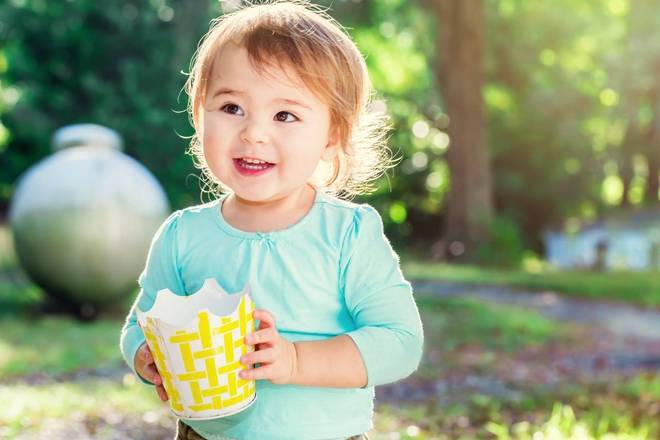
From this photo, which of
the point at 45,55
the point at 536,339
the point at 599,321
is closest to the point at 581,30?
the point at 45,55

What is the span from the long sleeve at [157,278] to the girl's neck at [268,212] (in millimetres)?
145

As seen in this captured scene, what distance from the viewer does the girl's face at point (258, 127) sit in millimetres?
2238

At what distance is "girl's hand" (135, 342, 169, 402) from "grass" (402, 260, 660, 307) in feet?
34.5

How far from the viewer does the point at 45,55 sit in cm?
1898

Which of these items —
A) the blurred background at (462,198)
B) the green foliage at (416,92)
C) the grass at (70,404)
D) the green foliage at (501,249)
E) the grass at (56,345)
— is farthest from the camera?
the green foliage at (416,92)

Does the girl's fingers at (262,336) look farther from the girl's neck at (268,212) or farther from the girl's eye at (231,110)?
the girl's eye at (231,110)

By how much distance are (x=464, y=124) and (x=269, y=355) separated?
615 inches

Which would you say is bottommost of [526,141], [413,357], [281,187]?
[526,141]

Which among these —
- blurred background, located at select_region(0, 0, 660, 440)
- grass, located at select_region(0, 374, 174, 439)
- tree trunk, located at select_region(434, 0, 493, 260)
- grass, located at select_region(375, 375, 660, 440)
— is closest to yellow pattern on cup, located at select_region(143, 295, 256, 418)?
blurred background, located at select_region(0, 0, 660, 440)

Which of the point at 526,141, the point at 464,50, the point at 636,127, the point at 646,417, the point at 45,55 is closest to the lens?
the point at 646,417

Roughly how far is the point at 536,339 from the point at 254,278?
23.5 feet

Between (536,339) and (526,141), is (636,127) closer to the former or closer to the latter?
(526,141)

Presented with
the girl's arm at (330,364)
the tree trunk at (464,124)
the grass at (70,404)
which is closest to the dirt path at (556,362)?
the grass at (70,404)

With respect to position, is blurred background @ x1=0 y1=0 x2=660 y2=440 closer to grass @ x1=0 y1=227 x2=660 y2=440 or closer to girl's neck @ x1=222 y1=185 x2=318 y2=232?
grass @ x1=0 y1=227 x2=660 y2=440
